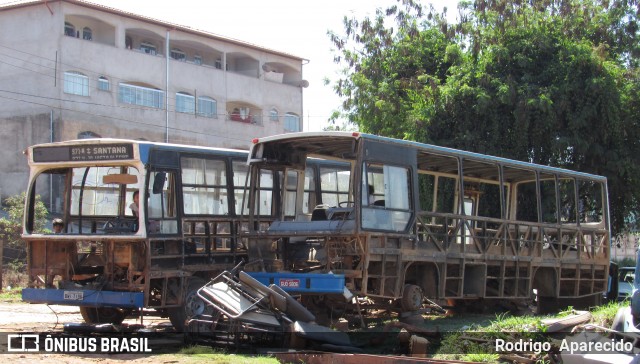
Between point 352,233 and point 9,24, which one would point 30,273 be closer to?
point 352,233

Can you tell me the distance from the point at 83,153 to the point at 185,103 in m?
26.7

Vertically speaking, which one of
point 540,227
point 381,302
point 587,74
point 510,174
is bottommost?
point 381,302

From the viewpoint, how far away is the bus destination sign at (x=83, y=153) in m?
11.8

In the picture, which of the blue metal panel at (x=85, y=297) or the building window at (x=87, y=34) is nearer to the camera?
the blue metal panel at (x=85, y=297)

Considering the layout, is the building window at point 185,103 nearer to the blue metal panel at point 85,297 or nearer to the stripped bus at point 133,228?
the stripped bus at point 133,228

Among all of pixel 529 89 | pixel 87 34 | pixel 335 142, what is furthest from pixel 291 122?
pixel 335 142

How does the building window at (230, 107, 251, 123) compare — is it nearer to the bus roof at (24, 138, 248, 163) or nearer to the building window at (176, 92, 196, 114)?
the building window at (176, 92, 196, 114)

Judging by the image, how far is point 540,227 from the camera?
15.5 metres

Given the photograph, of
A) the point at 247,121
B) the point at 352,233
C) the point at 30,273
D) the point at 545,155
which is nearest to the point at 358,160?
the point at 352,233

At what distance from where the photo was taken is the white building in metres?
33.6

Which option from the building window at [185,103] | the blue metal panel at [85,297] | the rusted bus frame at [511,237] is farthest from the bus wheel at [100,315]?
Result: the building window at [185,103]

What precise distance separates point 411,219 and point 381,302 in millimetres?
1425

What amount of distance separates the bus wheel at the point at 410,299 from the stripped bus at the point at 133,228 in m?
2.99

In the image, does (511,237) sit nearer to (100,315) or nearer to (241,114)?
(100,315)
